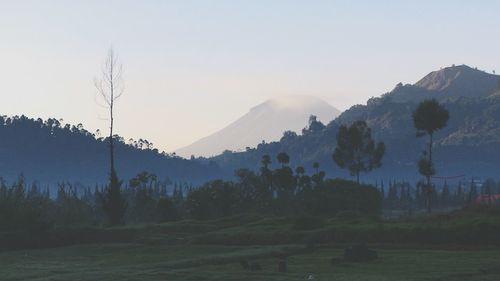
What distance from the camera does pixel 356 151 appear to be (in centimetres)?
10850

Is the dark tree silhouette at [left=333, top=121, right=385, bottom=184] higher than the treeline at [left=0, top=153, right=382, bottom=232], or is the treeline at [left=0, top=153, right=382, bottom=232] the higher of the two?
the dark tree silhouette at [left=333, top=121, right=385, bottom=184]

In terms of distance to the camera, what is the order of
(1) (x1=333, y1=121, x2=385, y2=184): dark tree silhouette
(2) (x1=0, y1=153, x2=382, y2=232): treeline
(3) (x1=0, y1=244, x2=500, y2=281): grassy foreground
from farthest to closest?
(1) (x1=333, y1=121, x2=385, y2=184): dark tree silhouette, (2) (x1=0, y1=153, x2=382, y2=232): treeline, (3) (x1=0, y1=244, x2=500, y2=281): grassy foreground

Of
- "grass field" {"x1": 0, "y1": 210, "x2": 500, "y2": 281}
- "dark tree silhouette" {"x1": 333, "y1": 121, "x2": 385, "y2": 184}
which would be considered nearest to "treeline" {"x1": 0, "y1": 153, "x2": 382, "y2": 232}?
"dark tree silhouette" {"x1": 333, "y1": 121, "x2": 385, "y2": 184}

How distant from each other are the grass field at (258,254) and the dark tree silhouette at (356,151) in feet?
129

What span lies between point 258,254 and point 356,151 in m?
66.3

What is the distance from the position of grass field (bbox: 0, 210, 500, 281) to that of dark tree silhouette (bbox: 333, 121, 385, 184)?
129 ft

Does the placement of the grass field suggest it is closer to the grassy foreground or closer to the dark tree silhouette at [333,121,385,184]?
the grassy foreground

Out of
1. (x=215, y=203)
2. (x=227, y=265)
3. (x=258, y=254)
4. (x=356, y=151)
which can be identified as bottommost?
(x=227, y=265)

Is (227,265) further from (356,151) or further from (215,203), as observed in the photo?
(356,151)

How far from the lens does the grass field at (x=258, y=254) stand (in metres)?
33.9

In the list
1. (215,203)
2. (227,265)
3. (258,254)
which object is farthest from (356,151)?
(227,265)

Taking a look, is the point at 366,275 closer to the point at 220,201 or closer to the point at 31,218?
the point at 31,218

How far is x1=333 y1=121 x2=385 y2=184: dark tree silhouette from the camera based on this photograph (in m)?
107

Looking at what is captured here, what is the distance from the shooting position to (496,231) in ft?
163
